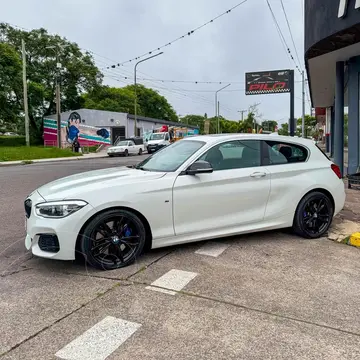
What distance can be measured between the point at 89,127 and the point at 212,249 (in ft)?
126

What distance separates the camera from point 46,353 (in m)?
2.61

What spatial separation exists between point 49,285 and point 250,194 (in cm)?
268

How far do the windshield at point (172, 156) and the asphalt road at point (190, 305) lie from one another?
1.08 metres

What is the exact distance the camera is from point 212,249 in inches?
190

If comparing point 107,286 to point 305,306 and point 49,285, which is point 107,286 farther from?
point 305,306

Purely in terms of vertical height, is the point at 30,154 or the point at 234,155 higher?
the point at 30,154

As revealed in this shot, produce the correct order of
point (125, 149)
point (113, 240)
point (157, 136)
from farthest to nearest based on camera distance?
point (157, 136) < point (125, 149) < point (113, 240)

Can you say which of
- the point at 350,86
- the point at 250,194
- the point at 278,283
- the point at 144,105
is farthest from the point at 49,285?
the point at 144,105

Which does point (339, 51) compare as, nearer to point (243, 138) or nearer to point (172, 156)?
point (243, 138)

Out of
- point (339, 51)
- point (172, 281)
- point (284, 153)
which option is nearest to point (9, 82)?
point (339, 51)

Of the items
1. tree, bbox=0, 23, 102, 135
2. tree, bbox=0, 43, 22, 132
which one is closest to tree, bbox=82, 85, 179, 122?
tree, bbox=0, 23, 102, 135

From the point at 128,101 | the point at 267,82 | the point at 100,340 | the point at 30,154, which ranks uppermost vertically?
the point at 128,101

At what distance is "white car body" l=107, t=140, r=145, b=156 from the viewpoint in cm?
3092

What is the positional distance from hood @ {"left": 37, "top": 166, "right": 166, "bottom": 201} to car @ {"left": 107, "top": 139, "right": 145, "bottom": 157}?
26.4 metres
